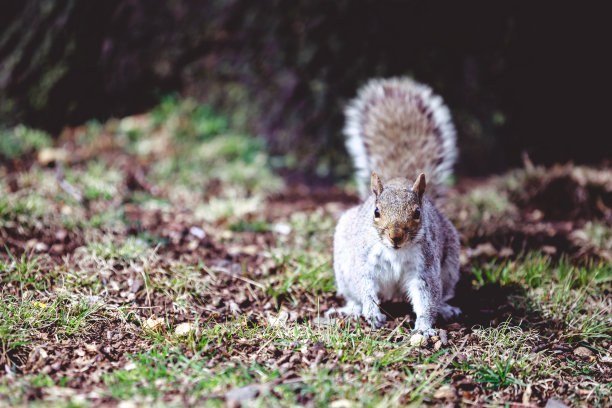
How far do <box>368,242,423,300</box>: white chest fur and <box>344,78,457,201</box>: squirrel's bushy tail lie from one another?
0.71 metres

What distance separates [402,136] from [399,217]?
110 centimetres

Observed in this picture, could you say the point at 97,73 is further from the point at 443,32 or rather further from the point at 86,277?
the point at 443,32

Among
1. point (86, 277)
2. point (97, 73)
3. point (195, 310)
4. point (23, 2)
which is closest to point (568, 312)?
point (195, 310)

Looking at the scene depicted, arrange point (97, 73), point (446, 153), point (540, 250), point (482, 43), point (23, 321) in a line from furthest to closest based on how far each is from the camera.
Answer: point (97, 73)
point (482, 43)
point (540, 250)
point (446, 153)
point (23, 321)

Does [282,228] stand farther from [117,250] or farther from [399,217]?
[399,217]

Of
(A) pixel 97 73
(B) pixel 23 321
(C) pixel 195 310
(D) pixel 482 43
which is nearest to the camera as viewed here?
(B) pixel 23 321

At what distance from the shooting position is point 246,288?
11.1 ft

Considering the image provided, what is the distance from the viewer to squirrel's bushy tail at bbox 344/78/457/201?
11.3ft

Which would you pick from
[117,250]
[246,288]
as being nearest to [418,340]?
[246,288]

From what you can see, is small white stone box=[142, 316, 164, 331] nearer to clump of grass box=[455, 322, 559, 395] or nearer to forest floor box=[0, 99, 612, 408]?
forest floor box=[0, 99, 612, 408]

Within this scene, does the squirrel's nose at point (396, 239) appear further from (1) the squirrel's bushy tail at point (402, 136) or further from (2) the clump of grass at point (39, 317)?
(2) the clump of grass at point (39, 317)

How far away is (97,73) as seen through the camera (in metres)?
5.79

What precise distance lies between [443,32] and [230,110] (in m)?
2.45

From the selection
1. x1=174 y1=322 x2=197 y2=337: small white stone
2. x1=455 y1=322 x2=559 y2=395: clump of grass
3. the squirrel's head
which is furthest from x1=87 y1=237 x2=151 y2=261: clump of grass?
x1=455 y1=322 x2=559 y2=395: clump of grass
